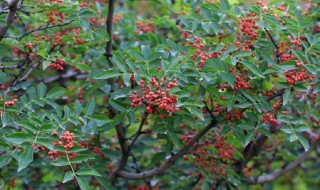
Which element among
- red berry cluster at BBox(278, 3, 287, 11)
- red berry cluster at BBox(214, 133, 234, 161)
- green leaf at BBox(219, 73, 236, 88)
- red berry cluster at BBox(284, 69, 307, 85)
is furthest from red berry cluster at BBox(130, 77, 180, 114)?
red berry cluster at BBox(278, 3, 287, 11)

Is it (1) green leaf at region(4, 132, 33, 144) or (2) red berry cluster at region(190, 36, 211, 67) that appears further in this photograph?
(2) red berry cluster at region(190, 36, 211, 67)

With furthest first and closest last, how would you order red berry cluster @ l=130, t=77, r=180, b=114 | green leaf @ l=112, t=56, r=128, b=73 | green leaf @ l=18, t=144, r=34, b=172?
green leaf @ l=112, t=56, r=128, b=73, red berry cluster @ l=130, t=77, r=180, b=114, green leaf @ l=18, t=144, r=34, b=172

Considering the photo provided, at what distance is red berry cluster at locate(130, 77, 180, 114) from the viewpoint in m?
2.33

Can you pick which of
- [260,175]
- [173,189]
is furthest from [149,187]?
[260,175]

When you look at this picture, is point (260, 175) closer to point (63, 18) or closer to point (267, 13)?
point (267, 13)

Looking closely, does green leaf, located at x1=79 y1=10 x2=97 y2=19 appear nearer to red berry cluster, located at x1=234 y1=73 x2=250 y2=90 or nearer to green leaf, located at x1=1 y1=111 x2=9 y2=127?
green leaf, located at x1=1 y1=111 x2=9 y2=127

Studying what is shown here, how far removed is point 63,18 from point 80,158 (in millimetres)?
916

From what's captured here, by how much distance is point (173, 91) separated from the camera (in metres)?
2.34

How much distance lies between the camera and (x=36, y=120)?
7.59 feet

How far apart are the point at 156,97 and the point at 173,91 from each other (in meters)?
0.08

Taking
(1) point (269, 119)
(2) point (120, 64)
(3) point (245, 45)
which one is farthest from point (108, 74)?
(1) point (269, 119)

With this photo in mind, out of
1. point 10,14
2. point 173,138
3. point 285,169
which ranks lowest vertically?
point 285,169

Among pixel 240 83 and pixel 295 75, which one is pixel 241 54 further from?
pixel 295 75

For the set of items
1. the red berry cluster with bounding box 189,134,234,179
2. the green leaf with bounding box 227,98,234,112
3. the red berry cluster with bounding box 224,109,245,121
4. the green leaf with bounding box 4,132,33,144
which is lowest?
the red berry cluster with bounding box 189,134,234,179
